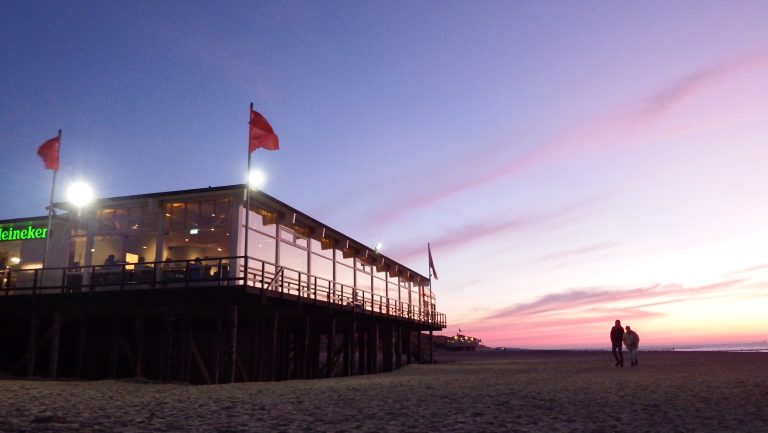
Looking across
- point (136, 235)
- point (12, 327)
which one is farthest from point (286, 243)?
point (12, 327)

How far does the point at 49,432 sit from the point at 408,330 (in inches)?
1433

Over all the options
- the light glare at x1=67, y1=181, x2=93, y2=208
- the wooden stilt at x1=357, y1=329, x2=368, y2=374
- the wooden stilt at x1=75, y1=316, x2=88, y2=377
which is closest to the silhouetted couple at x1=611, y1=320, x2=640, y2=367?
the wooden stilt at x1=357, y1=329, x2=368, y2=374

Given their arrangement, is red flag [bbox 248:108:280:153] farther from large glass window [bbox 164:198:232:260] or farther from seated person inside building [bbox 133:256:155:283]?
seated person inside building [bbox 133:256:155:283]

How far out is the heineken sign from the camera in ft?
87.1

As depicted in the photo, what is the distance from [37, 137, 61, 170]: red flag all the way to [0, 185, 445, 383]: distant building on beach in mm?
1672

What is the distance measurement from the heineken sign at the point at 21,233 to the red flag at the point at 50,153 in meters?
3.39

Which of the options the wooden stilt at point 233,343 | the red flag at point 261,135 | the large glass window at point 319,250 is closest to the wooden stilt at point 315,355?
the large glass window at point 319,250

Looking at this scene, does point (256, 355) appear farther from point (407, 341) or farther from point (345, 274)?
point (407, 341)

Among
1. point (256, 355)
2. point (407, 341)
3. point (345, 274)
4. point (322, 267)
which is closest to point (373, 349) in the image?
point (345, 274)

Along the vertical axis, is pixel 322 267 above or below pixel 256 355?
above

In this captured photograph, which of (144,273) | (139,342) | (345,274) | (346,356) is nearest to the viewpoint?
(139,342)

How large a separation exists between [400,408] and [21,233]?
73.8ft

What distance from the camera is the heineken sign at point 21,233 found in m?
26.5

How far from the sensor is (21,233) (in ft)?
88.7
